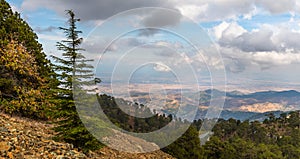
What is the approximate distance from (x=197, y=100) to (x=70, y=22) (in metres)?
7.63

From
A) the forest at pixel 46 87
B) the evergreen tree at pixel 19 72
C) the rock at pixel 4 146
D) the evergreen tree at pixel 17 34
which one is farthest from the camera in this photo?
the evergreen tree at pixel 17 34

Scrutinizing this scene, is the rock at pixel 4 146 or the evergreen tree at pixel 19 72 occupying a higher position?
the evergreen tree at pixel 19 72

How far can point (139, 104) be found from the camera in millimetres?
13352

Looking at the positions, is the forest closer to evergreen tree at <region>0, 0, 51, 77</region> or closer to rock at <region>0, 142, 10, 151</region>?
evergreen tree at <region>0, 0, 51, 77</region>

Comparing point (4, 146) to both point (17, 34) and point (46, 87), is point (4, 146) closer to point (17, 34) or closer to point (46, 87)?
point (46, 87)

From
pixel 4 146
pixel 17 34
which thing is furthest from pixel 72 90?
pixel 17 34

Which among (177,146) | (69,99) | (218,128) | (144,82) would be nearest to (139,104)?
(144,82)

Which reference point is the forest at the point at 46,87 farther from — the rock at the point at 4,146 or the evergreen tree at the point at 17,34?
the rock at the point at 4,146

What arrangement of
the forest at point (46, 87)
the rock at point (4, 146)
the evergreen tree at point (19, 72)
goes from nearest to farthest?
the rock at point (4, 146) → the forest at point (46, 87) → the evergreen tree at point (19, 72)

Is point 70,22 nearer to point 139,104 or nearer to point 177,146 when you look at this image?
point 139,104

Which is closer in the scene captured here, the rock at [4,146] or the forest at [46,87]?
the rock at [4,146]

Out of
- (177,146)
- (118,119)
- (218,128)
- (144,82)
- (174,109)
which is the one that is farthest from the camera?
(218,128)

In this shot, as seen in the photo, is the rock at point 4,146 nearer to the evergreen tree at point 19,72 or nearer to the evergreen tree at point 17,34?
the evergreen tree at point 19,72

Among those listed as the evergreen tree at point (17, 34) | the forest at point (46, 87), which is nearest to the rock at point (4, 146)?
the forest at point (46, 87)
